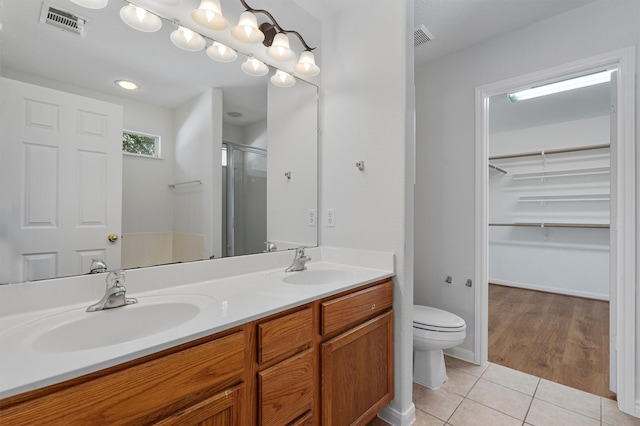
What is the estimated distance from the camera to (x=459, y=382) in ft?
6.53

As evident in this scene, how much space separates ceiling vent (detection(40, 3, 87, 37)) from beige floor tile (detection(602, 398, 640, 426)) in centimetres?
310

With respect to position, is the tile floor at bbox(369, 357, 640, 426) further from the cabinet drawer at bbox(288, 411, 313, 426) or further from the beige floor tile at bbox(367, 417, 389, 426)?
the cabinet drawer at bbox(288, 411, 313, 426)

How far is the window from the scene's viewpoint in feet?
3.97

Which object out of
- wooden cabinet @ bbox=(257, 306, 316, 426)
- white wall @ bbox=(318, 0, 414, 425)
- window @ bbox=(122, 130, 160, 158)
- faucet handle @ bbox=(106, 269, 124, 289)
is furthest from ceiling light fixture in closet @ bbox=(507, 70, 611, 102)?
faucet handle @ bbox=(106, 269, 124, 289)

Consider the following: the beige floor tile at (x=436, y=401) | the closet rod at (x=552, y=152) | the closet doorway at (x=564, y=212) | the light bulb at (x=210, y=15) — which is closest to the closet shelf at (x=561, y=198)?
the closet doorway at (x=564, y=212)

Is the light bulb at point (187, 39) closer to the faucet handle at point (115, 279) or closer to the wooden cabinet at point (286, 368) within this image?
the faucet handle at point (115, 279)

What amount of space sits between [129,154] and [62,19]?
19.7 inches

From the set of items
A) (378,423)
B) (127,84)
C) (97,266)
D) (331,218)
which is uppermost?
(127,84)

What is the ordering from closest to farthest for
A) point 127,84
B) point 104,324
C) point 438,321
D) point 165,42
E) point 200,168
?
point 104,324, point 127,84, point 165,42, point 200,168, point 438,321

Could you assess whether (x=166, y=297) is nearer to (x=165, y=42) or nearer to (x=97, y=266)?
(x=97, y=266)

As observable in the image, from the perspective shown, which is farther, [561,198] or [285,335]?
[561,198]

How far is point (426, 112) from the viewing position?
2596mm

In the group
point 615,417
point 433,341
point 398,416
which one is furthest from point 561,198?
point 398,416

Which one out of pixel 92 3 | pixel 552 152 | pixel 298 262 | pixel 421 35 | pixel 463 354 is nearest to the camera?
pixel 92 3
